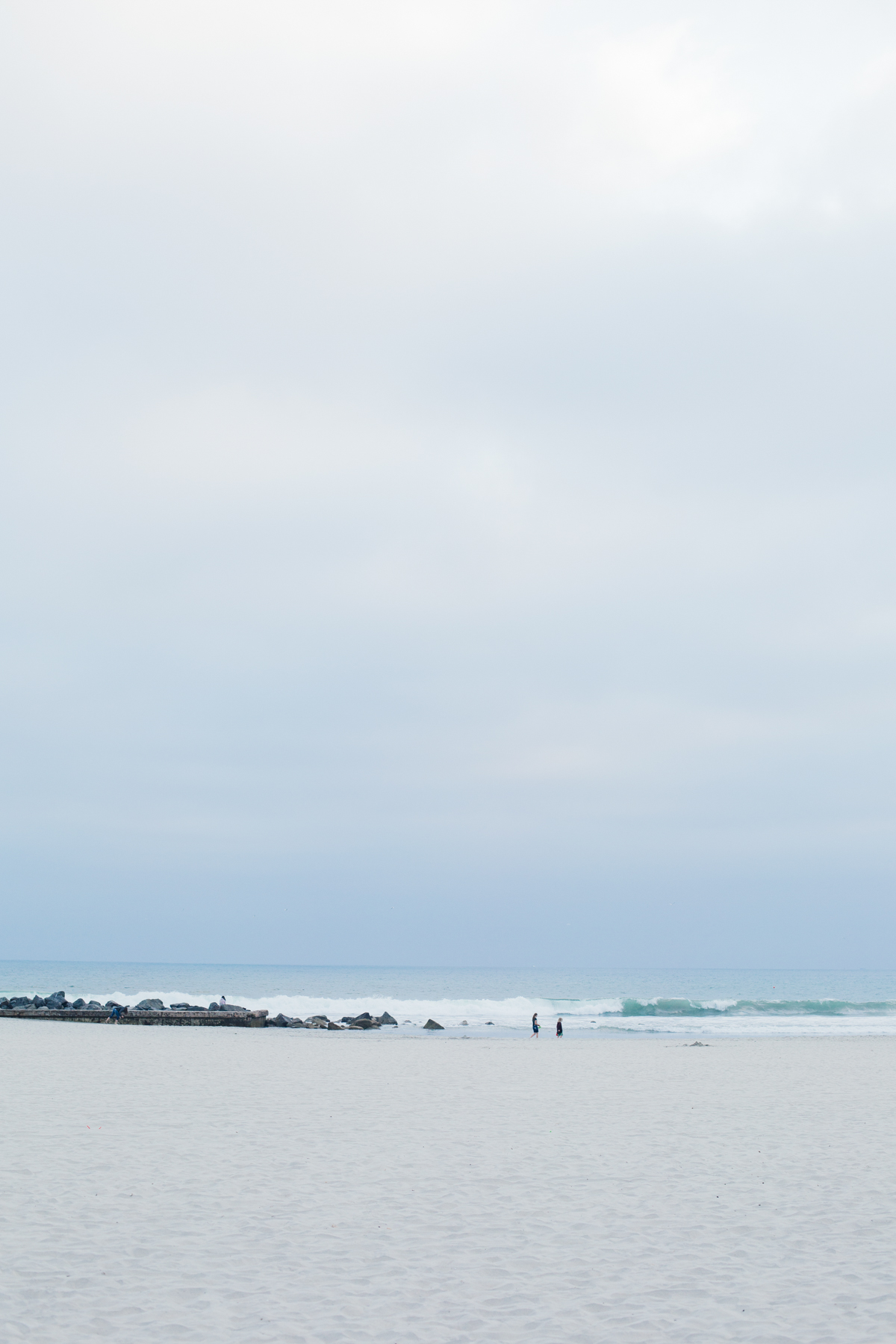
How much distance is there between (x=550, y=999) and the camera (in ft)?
287

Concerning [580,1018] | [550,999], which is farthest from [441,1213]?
[550,999]

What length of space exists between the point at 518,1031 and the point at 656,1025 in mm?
10480

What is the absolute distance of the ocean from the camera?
5588cm

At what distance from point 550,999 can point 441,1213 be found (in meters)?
80.0

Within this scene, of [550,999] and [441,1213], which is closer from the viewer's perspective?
[441,1213]

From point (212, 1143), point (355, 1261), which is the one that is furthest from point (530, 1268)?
point (212, 1143)

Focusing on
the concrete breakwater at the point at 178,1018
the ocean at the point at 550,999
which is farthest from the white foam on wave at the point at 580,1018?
the concrete breakwater at the point at 178,1018

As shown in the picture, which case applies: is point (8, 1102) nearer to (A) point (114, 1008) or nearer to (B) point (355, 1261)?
(B) point (355, 1261)

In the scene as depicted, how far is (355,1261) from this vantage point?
9.09m

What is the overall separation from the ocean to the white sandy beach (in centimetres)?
2923

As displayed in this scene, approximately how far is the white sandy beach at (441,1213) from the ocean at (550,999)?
29226 millimetres

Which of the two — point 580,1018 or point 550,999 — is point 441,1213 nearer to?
point 580,1018

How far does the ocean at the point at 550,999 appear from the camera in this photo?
5588 cm

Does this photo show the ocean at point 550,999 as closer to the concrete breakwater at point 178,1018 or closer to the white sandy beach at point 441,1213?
the concrete breakwater at point 178,1018
